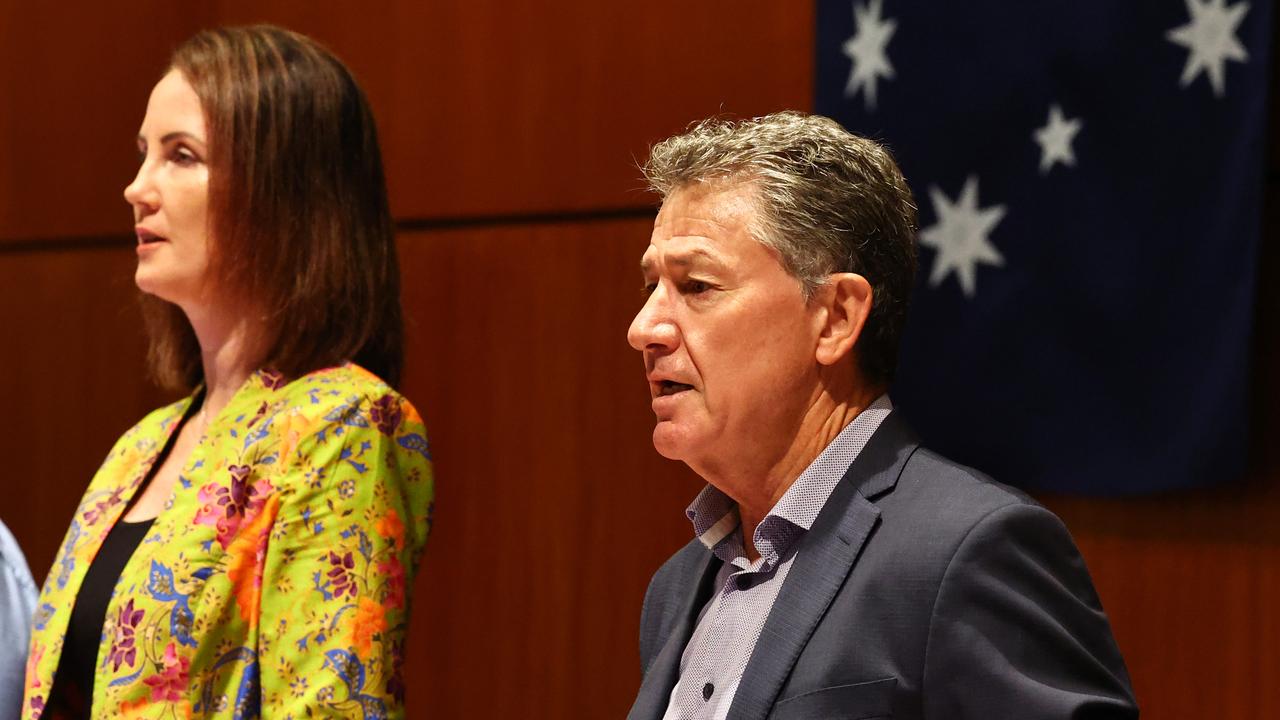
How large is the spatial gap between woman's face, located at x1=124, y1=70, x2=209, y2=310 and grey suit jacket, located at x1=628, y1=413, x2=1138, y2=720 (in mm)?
1036

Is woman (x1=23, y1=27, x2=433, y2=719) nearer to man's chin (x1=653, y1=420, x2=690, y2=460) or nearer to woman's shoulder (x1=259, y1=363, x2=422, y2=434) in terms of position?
woman's shoulder (x1=259, y1=363, x2=422, y2=434)

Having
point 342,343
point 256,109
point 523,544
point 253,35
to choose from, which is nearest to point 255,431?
point 342,343

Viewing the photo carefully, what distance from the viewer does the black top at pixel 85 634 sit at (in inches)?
77.3

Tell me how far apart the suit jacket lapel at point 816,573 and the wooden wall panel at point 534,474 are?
3.99 feet

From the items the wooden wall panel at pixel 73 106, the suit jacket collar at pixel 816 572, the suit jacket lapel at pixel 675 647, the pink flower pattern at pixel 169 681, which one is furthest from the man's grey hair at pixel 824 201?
the wooden wall panel at pixel 73 106

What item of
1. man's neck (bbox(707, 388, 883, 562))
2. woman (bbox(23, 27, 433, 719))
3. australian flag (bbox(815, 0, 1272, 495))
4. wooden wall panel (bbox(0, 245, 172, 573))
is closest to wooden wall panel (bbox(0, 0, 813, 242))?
wooden wall panel (bbox(0, 245, 172, 573))

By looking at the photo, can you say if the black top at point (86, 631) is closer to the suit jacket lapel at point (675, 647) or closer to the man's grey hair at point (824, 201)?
the suit jacket lapel at point (675, 647)

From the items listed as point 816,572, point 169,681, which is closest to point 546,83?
point 169,681

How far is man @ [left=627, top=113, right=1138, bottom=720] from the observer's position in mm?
1396

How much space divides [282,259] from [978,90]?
3.82ft

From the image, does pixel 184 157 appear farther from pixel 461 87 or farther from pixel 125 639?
pixel 461 87

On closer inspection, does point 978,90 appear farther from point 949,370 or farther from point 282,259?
point 282,259

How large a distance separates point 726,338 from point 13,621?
1232 mm

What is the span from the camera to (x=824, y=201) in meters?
1.61
